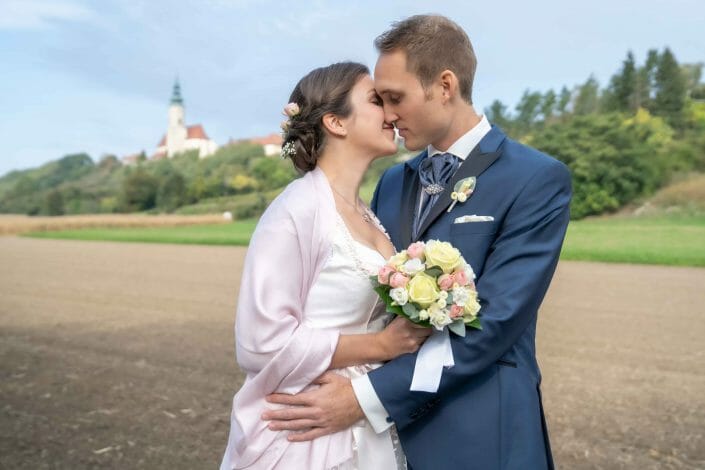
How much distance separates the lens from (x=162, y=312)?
13633 mm

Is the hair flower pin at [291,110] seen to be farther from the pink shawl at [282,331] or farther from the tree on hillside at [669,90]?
the tree on hillside at [669,90]

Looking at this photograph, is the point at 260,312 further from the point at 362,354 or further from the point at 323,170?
the point at 323,170

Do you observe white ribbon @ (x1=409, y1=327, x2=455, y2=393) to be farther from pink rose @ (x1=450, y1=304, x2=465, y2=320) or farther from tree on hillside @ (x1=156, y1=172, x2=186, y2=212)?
tree on hillside @ (x1=156, y1=172, x2=186, y2=212)

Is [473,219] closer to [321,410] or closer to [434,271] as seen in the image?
[434,271]

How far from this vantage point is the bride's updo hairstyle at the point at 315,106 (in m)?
2.96

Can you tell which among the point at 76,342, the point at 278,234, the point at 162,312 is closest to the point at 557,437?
the point at 278,234

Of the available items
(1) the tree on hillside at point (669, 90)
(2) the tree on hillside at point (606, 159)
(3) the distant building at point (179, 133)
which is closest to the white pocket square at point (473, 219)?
(2) the tree on hillside at point (606, 159)

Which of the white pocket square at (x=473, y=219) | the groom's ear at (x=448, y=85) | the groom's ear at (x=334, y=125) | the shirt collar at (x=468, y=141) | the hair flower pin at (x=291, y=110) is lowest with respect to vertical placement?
the white pocket square at (x=473, y=219)

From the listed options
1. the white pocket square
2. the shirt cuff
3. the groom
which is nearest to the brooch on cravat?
the groom

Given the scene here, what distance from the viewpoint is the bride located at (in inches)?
104

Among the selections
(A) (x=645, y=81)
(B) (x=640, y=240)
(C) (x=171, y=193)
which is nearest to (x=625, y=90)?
(A) (x=645, y=81)

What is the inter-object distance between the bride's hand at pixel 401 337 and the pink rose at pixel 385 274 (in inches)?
7.5

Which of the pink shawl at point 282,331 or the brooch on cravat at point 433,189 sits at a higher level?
the brooch on cravat at point 433,189

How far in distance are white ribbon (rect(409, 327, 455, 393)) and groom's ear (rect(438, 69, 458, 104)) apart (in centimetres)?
100
